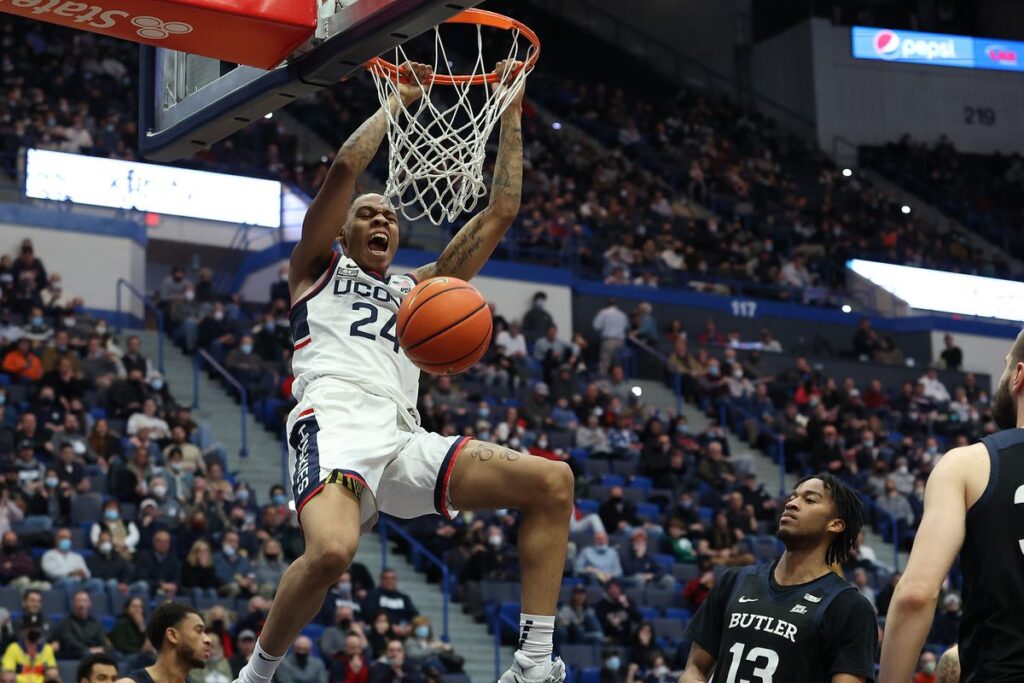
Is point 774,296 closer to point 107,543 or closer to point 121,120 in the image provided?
point 121,120

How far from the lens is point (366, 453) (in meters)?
5.51

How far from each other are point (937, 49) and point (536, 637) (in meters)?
30.8

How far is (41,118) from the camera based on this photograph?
21109 millimetres

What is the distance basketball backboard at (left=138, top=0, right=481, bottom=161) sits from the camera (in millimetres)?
5445

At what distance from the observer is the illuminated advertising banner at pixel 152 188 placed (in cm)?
2050

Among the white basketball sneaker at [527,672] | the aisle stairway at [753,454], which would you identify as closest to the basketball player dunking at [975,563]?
the white basketball sneaker at [527,672]

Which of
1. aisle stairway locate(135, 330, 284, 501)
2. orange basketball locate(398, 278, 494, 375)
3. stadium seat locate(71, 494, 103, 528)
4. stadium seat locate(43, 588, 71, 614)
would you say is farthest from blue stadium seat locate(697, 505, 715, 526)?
orange basketball locate(398, 278, 494, 375)

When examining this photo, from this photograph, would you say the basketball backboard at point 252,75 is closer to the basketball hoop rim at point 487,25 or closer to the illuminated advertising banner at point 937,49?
the basketball hoop rim at point 487,25

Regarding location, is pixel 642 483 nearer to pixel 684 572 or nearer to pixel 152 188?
pixel 684 572

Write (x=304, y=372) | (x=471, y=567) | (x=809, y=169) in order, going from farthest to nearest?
(x=809, y=169)
(x=471, y=567)
(x=304, y=372)

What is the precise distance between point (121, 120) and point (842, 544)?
60.4 feet

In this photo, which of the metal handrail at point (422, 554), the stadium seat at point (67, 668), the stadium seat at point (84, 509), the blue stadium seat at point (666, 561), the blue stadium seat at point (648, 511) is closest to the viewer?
the stadium seat at point (67, 668)

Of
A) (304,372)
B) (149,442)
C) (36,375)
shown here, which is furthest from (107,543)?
(304,372)

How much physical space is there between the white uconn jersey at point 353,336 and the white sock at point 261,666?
1048 mm
